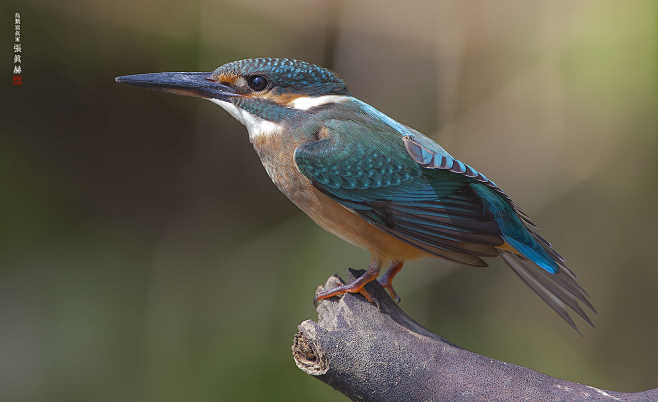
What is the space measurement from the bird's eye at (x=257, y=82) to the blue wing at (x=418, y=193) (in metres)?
0.27

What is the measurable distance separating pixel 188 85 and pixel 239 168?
5.30 feet

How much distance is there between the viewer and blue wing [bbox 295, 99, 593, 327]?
2111 millimetres

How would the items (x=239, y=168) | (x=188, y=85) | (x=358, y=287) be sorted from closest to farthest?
(x=358, y=287)
(x=188, y=85)
(x=239, y=168)

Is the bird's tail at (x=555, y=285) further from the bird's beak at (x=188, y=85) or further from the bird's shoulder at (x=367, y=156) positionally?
the bird's beak at (x=188, y=85)

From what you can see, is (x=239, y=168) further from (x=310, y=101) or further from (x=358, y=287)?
(x=358, y=287)

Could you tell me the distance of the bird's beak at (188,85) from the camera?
7.47 feet

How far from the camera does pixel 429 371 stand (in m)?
1.87

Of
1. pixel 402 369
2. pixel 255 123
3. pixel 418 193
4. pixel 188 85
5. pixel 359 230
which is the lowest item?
pixel 402 369

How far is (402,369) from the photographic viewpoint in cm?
185

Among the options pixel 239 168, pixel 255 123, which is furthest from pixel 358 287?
pixel 239 168

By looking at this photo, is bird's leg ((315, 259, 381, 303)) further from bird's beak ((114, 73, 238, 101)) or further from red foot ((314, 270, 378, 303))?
bird's beak ((114, 73, 238, 101))

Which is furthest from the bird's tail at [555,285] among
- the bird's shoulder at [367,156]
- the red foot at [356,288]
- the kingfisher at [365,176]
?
the red foot at [356,288]

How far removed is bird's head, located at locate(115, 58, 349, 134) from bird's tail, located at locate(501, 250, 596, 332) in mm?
908

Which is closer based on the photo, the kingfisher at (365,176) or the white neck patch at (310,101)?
the kingfisher at (365,176)
